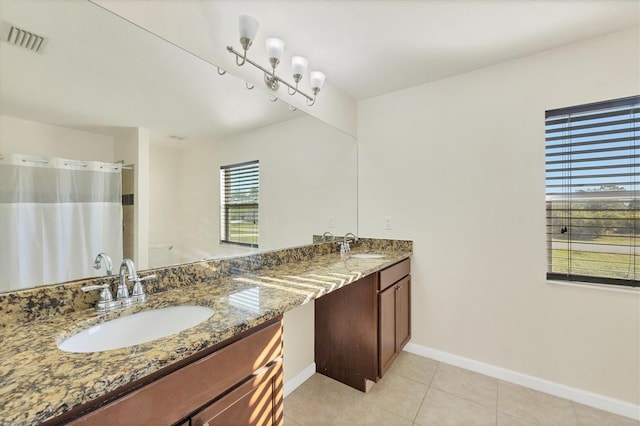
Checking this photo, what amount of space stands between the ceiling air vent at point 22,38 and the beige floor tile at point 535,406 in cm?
282

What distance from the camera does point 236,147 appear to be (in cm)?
170

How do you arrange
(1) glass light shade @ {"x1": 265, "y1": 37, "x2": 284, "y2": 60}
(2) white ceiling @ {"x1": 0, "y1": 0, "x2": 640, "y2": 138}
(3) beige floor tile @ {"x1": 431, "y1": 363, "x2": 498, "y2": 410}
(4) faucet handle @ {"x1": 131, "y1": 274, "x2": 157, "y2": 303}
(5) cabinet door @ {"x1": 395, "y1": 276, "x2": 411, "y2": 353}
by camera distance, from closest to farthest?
(2) white ceiling @ {"x1": 0, "y1": 0, "x2": 640, "y2": 138}
(4) faucet handle @ {"x1": 131, "y1": 274, "x2": 157, "y2": 303}
(1) glass light shade @ {"x1": 265, "y1": 37, "x2": 284, "y2": 60}
(3) beige floor tile @ {"x1": 431, "y1": 363, "x2": 498, "y2": 410}
(5) cabinet door @ {"x1": 395, "y1": 276, "x2": 411, "y2": 353}

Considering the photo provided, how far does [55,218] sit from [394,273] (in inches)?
75.0

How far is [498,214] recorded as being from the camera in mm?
2039

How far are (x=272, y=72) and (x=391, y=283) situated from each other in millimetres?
1653

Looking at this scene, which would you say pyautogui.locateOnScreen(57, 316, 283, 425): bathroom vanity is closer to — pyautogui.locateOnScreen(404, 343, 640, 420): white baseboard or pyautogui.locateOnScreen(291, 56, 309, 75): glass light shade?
pyautogui.locateOnScreen(291, 56, 309, 75): glass light shade

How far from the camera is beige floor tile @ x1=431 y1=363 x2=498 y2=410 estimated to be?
1.81m

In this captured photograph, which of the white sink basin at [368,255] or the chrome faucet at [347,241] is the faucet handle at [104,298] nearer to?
the white sink basin at [368,255]

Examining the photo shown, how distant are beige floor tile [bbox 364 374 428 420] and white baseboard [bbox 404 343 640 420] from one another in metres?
0.41

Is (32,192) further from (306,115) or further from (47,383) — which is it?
(306,115)

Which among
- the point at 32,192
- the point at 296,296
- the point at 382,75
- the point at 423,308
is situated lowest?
the point at 423,308

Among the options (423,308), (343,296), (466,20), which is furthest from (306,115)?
(423,308)

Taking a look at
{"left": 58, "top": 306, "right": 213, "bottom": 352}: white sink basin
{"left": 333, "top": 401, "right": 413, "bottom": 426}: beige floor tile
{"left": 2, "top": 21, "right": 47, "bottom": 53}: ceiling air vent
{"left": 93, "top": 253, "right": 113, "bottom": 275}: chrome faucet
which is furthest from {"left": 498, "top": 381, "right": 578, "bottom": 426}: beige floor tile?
{"left": 2, "top": 21, "right": 47, "bottom": 53}: ceiling air vent

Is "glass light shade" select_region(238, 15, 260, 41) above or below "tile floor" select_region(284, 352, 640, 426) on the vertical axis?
above
